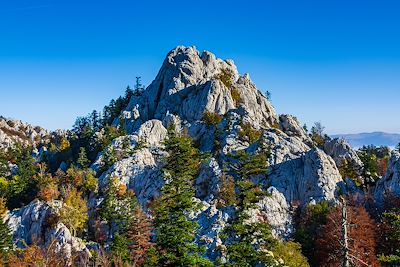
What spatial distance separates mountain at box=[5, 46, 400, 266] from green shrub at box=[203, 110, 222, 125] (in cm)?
25

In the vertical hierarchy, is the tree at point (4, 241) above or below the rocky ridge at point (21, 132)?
below

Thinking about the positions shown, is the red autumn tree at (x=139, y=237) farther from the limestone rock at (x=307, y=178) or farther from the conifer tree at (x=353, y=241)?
the limestone rock at (x=307, y=178)

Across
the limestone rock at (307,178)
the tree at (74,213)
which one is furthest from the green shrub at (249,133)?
the tree at (74,213)

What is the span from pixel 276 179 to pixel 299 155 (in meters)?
9.07

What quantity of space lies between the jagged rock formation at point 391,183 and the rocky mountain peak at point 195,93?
35632 mm

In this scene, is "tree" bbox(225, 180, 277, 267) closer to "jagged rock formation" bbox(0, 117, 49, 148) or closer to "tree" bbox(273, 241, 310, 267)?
"tree" bbox(273, 241, 310, 267)

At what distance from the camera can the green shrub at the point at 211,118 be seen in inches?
3754

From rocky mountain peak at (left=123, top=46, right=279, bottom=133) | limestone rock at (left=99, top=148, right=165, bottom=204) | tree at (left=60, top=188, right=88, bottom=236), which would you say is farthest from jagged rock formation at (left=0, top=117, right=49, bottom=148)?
tree at (left=60, top=188, right=88, bottom=236)

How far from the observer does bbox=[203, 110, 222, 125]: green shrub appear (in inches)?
3754

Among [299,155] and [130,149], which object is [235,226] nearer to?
[299,155]

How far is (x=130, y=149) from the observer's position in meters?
88.2

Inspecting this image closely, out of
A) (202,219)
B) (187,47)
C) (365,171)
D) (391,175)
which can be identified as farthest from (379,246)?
(187,47)

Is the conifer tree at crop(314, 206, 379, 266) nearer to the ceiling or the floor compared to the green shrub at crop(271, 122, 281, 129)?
nearer to the floor

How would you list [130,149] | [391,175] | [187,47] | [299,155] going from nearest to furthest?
[391,175] < [299,155] < [130,149] < [187,47]
